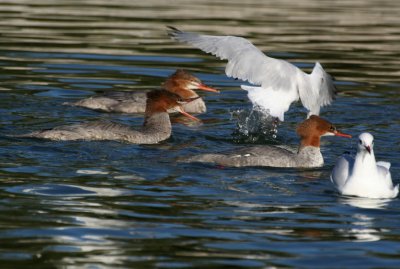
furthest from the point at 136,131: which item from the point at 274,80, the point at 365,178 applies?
the point at 365,178

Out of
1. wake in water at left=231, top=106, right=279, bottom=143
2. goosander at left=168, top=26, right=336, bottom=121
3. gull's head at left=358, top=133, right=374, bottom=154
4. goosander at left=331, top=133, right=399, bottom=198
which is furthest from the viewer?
wake in water at left=231, top=106, right=279, bottom=143

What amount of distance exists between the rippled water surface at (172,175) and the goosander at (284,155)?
0.66ft

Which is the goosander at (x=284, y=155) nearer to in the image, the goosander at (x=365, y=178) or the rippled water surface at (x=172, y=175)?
the rippled water surface at (x=172, y=175)

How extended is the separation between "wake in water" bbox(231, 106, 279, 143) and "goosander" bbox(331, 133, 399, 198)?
3504mm

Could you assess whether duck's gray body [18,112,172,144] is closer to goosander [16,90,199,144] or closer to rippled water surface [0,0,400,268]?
goosander [16,90,199,144]

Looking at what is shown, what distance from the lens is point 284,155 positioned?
12172mm

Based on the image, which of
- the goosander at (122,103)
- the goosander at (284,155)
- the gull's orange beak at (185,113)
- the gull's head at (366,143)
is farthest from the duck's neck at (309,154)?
the goosander at (122,103)

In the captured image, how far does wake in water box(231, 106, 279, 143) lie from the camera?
Answer: 14195 mm

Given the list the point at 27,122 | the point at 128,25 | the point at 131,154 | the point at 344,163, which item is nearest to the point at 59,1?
the point at 128,25

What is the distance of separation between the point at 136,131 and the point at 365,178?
4.12 meters

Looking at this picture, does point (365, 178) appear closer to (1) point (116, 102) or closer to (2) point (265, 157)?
(2) point (265, 157)

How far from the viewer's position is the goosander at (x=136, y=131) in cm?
1305

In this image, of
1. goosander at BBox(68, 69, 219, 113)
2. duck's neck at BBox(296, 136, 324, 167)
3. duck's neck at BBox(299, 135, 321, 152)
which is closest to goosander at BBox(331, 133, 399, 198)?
duck's neck at BBox(296, 136, 324, 167)

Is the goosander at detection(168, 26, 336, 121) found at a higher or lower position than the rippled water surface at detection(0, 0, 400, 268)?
higher
